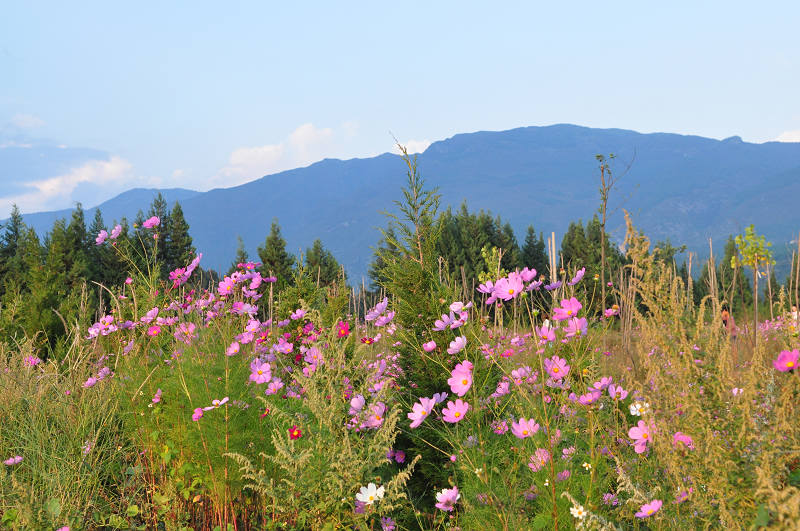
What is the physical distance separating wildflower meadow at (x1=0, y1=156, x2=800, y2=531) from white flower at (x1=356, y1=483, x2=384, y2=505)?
0.05 ft

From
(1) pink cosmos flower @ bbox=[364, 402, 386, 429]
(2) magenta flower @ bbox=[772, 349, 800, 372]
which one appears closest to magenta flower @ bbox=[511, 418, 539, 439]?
(1) pink cosmos flower @ bbox=[364, 402, 386, 429]

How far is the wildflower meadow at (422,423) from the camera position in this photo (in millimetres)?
1552

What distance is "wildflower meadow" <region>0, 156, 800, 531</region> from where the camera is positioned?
1.55 metres

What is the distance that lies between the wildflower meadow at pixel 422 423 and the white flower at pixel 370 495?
1 cm

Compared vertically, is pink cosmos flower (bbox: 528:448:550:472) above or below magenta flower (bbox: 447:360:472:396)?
below

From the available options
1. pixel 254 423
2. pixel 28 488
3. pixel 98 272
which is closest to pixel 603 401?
pixel 254 423

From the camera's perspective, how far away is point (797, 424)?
145 cm

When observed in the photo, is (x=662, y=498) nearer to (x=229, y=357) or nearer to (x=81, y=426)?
(x=229, y=357)

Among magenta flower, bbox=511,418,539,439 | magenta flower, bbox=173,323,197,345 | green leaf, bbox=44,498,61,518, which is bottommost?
green leaf, bbox=44,498,61,518

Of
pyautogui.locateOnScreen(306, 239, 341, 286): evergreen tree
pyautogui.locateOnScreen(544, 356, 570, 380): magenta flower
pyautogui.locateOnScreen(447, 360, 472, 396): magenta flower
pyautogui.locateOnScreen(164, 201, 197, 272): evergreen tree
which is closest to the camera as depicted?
pyautogui.locateOnScreen(447, 360, 472, 396): magenta flower

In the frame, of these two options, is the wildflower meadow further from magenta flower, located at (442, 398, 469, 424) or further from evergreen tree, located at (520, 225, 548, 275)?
evergreen tree, located at (520, 225, 548, 275)

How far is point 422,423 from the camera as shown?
3.04m

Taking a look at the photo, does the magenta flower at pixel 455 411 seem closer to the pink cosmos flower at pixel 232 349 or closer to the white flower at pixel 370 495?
the white flower at pixel 370 495

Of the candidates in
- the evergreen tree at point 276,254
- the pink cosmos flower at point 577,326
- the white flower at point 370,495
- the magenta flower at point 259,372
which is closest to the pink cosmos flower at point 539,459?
the pink cosmos flower at point 577,326
